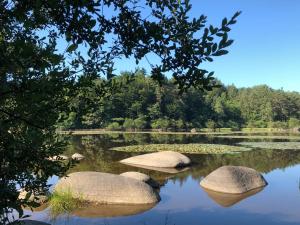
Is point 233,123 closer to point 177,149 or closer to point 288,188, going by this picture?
point 177,149

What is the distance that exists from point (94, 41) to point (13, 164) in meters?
1.25

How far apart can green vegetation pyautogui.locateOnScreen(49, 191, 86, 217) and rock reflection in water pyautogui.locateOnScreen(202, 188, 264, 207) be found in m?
6.40

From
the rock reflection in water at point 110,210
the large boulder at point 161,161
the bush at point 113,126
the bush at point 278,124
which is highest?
the bush at point 113,126

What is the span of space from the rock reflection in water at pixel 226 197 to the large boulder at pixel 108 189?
2.96 m

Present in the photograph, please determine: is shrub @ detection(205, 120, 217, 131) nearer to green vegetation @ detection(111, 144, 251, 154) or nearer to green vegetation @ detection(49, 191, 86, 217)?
green vegetation @ detection(111, 144, 251, 154)

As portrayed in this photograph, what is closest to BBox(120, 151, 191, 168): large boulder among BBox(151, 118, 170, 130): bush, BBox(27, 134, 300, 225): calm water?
BBox(27, 134, 300, 225): calm water

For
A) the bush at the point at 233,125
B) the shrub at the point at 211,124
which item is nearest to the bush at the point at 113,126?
the shrub at the point at 211,124

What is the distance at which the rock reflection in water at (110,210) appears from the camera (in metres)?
15.3

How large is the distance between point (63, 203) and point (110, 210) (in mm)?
1913

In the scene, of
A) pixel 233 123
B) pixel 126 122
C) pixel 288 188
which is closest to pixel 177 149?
pixel 288 188

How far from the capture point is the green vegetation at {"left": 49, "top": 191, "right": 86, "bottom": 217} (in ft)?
49.4

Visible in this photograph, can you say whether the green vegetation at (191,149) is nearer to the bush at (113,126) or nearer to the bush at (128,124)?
the bush at (113,126)

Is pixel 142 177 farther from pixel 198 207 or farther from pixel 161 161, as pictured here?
pixel 161 161

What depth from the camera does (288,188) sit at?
21750 mm
